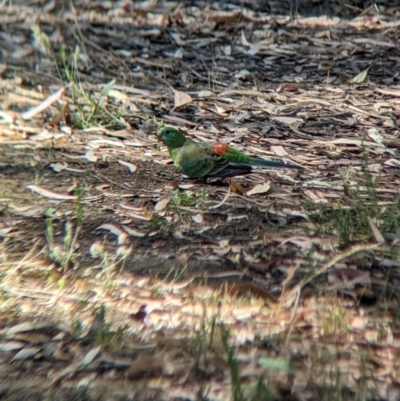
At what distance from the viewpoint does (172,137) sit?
4.48m

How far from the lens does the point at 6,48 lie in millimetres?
6730

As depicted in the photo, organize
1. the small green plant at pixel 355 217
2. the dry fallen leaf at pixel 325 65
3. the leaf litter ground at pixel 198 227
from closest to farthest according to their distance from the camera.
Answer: the leaf litter ground at pixel 198 227 < the small green plant at pixel 355 217 < the dry fallen leaf at pixel 325 65

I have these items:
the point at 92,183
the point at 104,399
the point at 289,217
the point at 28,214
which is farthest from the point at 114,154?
the point at 104,399

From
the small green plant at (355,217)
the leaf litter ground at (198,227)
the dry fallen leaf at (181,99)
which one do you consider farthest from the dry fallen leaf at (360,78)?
the small green plant at (355,217)

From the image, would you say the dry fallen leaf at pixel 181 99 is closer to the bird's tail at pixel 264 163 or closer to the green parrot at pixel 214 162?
the green parrot at pixel 214 162

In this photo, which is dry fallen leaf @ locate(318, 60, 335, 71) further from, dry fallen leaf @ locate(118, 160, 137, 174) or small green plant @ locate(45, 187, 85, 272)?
small green plant @ locate(45, 187, 85, 272)

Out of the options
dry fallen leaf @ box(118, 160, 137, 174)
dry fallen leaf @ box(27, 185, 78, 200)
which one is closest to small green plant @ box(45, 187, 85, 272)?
dry fallen leaf @ box(27, 185, 78, 200)

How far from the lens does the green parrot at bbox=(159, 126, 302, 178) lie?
13.8 ft

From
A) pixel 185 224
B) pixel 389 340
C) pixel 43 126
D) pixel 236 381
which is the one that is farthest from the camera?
pixel 43 126

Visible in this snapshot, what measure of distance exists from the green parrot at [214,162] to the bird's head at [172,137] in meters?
0.10

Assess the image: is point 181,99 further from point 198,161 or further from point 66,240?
point 66,240

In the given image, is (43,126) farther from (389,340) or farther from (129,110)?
(389,340)

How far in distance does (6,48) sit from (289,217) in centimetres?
401

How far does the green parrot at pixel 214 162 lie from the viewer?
13.8ft
